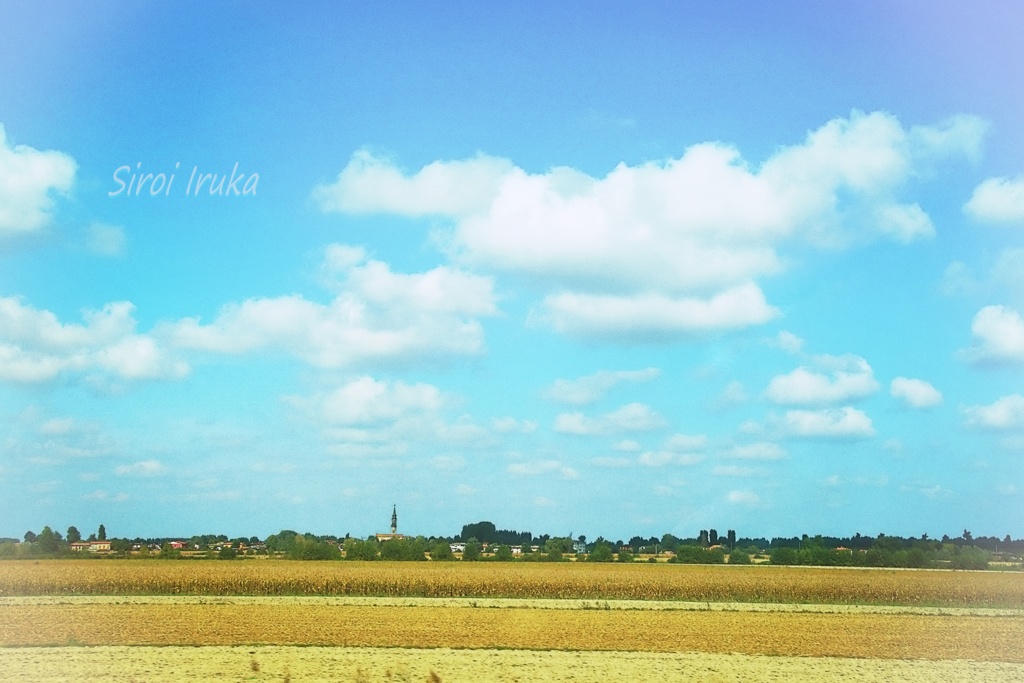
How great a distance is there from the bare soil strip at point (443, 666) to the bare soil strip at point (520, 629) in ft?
5.23

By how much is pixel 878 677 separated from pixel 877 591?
125 ft

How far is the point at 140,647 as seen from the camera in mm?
26000

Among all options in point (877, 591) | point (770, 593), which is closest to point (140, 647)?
point (770, 593)

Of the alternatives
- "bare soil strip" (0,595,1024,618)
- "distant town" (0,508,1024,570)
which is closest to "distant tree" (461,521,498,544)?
"distant town" (0,508,1024,570)

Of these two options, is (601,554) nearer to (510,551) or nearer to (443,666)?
(510,551)

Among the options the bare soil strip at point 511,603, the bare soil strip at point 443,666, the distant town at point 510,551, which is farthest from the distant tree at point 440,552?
the bare soil strip at point 443,666

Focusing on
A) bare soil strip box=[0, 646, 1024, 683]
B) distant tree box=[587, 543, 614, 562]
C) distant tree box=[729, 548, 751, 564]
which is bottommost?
distant tree box=[729, 548, 751, 564]

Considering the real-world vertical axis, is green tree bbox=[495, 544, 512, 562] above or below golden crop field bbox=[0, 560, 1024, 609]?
below

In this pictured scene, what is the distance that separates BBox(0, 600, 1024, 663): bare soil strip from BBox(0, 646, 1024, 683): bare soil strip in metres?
1.60

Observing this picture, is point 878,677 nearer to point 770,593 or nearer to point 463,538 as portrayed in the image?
point 770,593

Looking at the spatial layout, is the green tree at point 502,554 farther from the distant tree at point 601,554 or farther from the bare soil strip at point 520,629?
the bare soil strip at point 520,629

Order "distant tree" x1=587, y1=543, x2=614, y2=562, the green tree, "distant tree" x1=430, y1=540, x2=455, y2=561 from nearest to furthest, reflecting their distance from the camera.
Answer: "distant tree" x1=430, y1=540, x2=455, y2=561, the green tree, "distant tree" x1=587, y1=543, x2=614, y2=562

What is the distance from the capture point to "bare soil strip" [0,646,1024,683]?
21.4m

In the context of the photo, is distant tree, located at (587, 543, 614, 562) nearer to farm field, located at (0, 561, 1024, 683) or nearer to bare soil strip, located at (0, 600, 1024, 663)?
farm field, located at (0, 561, 1024, 683)
